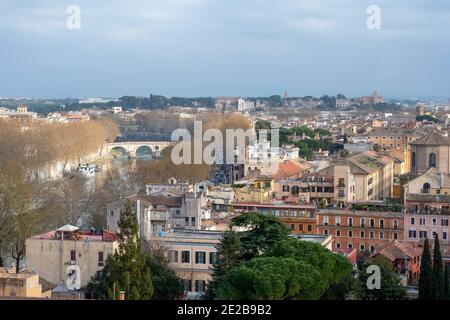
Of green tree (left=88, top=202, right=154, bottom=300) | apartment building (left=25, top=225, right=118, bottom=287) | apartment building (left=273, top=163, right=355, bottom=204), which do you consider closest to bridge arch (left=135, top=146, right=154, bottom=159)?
apartment building (left=273, top=163, right=355, bottom=204)

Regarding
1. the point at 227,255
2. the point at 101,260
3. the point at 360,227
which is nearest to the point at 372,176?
the point at 360,227

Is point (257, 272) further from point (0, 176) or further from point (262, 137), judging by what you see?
point (262, 137)

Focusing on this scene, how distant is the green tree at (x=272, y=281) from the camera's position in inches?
328

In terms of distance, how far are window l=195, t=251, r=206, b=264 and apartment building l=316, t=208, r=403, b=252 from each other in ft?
13.7

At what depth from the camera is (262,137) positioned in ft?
115

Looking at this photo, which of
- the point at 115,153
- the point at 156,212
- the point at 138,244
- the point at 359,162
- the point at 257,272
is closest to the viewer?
the point at 257,272

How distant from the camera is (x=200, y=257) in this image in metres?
12.1

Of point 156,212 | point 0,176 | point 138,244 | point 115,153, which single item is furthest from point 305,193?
point 115,153

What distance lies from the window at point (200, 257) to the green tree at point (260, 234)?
0.79 meters

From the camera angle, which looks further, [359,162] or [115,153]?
[115,153]

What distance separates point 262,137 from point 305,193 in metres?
16.0

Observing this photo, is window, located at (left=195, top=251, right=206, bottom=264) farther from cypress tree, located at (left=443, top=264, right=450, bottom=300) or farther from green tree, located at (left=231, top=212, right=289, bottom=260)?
cypress tree, located at (left=443, top=264, right=450, bottom=300)

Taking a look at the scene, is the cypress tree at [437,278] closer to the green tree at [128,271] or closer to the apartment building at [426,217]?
the green tree at [128,271]
